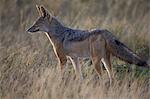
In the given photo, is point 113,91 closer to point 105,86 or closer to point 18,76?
point 105,86

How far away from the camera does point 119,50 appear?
35.7 feet

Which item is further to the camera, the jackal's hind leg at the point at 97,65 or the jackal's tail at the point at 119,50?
the jackal's hind leg at the point at 97,65

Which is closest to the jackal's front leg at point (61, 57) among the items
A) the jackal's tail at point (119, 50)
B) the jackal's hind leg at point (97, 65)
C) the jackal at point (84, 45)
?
the jackal at point (84, 45)

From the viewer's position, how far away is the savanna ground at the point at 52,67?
31.4 feet

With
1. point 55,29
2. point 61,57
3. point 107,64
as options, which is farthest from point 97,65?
point 55,29

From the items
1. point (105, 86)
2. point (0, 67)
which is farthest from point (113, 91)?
point (0, 67)

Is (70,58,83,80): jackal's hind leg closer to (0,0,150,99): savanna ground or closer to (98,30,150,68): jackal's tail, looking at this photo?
(0,0,150,99): savanna ground

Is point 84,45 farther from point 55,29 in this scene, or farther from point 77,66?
point 55,29

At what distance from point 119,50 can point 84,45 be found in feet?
2.17

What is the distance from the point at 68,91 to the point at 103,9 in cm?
1007

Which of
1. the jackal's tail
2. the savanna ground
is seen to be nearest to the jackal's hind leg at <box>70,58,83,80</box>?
the savanna ground

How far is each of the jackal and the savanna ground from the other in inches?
10.3

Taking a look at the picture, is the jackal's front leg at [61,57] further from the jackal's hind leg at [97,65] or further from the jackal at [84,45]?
the jackal's hind leg at [97,65]

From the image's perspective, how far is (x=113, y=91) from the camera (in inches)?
381
